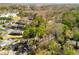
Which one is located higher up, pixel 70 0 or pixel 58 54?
pixel 70 0

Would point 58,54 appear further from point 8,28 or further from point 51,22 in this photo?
point 8,28

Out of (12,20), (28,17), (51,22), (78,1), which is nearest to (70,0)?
(78,1)

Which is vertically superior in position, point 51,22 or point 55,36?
point 51,22

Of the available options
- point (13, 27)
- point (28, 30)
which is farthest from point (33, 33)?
point (13, 27)

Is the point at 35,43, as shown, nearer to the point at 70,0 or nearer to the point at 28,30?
the point at 28,30

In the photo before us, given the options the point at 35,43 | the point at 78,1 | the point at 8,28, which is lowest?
the point at 35,43

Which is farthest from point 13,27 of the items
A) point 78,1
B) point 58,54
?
point 78,1
